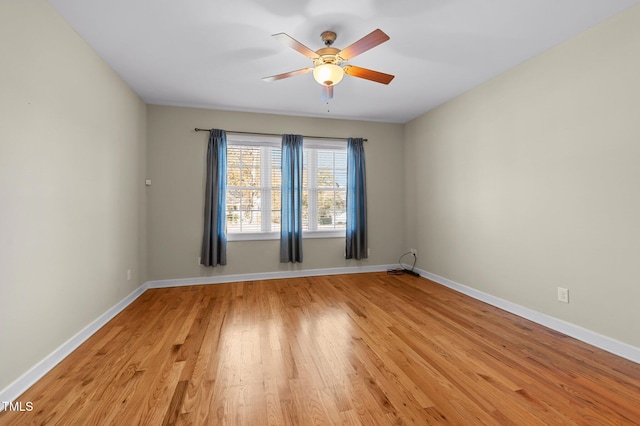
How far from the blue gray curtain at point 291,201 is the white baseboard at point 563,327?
2440mm

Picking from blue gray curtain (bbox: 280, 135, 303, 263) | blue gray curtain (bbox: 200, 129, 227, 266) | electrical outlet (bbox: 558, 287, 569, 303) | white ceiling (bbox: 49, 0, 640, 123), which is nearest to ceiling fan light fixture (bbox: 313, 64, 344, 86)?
white ceiling (bbox: 49, 0, 640, 123)

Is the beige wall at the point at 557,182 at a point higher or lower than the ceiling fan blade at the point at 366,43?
lower

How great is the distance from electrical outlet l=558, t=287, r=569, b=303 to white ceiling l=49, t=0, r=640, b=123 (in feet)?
7.51

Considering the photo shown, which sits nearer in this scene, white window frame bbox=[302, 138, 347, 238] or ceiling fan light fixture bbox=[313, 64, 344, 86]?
ceiling fan light fixture bbox=[313, 64, 344, 86]

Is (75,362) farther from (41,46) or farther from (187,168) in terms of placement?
(187,168)

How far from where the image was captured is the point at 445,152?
3967 mm

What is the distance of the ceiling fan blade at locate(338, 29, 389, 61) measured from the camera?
190cm

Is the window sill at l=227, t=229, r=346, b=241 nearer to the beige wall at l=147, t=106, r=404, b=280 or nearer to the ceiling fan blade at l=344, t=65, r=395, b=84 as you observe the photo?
the beige wall at l=147, t=106, r=404, b=280

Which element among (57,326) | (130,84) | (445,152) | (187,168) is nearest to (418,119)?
(445,152)

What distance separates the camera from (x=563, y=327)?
97.4 inches

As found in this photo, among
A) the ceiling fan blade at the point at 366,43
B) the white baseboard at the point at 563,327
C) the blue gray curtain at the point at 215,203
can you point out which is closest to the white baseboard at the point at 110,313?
the blue gray curtain at the point at 215,203

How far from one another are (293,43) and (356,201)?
9.37 ft

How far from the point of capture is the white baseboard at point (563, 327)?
2068 mm

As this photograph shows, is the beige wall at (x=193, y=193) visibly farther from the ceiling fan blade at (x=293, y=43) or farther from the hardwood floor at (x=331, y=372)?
the ceiling fan blade at (x=293, y=43)
